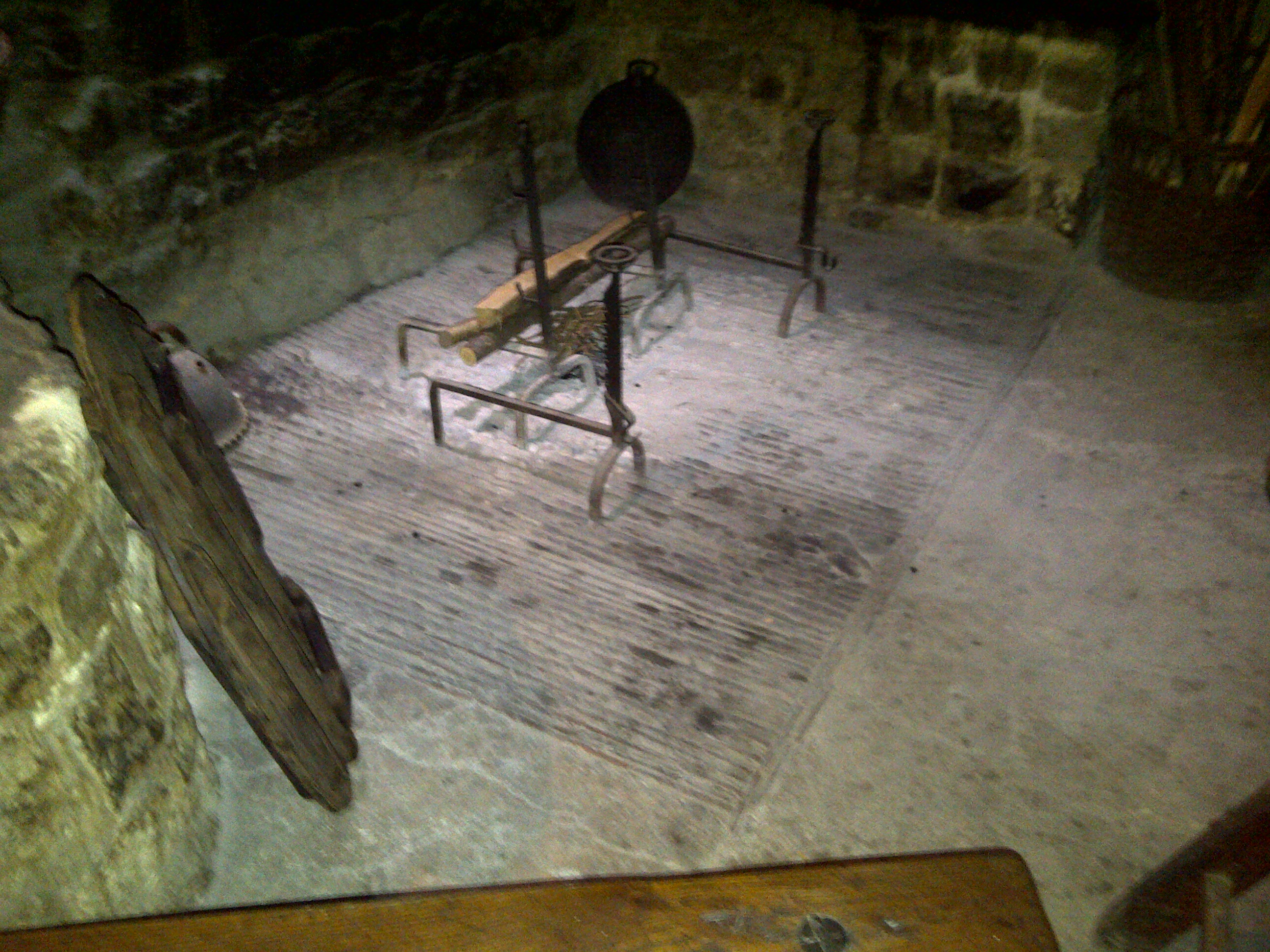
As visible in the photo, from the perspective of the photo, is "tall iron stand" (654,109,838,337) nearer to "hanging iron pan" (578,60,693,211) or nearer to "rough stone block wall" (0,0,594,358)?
"hanging iron pan" (578,60,693,211)

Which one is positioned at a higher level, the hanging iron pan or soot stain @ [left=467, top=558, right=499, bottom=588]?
the hanging iron pan

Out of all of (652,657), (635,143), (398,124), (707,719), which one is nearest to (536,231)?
(635,143)

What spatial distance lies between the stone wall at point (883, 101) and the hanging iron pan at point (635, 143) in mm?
878

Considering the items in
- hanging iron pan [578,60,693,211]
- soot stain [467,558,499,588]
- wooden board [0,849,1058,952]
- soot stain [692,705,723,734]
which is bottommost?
soot stain [467,558,499,588]

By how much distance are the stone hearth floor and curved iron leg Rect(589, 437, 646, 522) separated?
845mm

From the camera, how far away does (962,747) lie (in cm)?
244

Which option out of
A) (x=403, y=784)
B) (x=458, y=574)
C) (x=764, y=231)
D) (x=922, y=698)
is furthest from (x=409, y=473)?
(x=764, y=231)

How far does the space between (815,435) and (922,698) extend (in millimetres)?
1271

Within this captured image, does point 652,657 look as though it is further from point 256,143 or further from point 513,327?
point 256,143

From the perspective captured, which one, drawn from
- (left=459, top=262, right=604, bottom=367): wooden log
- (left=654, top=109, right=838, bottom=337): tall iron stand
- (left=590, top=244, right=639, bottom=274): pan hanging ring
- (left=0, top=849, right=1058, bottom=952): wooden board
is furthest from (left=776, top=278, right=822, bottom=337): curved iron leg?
(left=0, top=849, right=1058, bottom=952): wooden board

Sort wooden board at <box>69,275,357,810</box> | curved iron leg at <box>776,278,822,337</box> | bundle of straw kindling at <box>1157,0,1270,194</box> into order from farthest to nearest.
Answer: curved iron leg at <box>776,278,822,337</box> → bundle of straw kindling at <box>1157,0,1270,194</box> → wooden board at <box>69,275,357,810</box>

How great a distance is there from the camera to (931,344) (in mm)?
4152

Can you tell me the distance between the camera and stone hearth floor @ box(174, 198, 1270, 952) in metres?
2.20

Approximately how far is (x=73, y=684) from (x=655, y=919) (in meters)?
1.01
